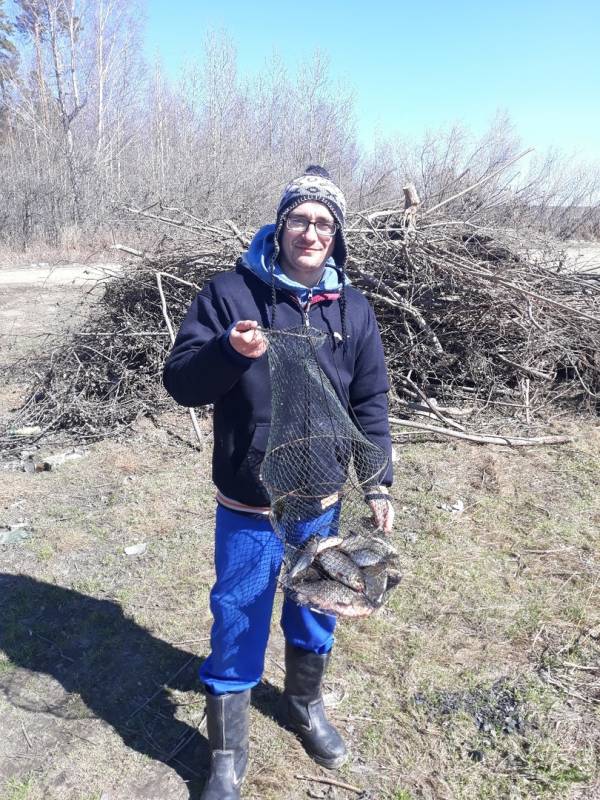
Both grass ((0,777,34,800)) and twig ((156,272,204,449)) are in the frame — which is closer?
grass ((0,777,34,800))

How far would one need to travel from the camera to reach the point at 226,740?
2100 mm

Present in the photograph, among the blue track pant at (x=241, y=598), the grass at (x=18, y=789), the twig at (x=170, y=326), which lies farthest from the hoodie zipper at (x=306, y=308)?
the twig at (x=170, y=326)

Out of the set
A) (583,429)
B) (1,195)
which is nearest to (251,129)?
(1,195)

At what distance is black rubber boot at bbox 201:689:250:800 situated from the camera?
2061 millimetres

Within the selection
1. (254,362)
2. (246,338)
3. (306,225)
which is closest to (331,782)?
(254,362)

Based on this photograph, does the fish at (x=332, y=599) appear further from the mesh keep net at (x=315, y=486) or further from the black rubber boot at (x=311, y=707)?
the black rubber boot at (x=311, y=707)

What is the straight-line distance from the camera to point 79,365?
6.11 meters

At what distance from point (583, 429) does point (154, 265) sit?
15.2ft

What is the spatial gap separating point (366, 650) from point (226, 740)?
3.29 ft

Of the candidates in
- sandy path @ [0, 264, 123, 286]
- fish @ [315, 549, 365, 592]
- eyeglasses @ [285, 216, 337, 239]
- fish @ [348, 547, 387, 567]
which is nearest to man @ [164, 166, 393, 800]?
eyeglasses @ [285, 216, 337, 239]

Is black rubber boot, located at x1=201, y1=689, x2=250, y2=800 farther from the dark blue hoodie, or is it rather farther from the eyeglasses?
the eyeglasses

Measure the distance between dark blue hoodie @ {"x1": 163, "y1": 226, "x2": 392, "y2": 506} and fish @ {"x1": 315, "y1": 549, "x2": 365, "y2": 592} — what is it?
0.28 meters

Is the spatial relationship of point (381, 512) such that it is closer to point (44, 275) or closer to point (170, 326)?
point (170, 326)

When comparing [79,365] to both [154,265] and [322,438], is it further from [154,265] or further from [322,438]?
[322,438]
